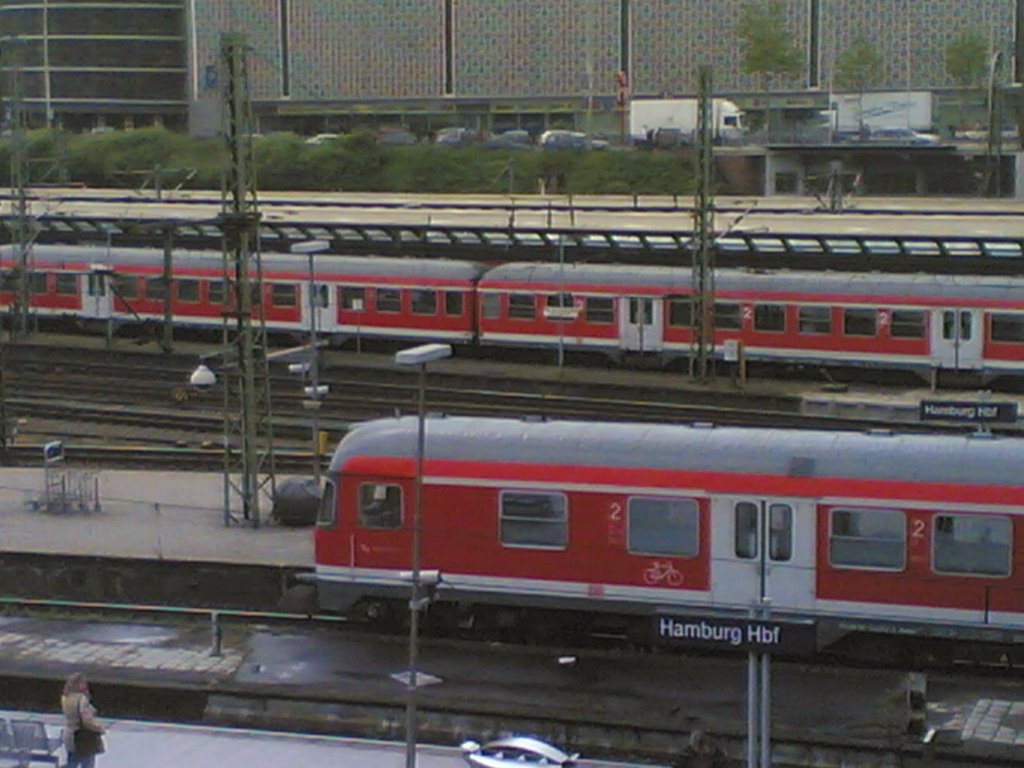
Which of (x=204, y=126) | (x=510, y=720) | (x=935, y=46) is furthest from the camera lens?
(x=204, y=126)

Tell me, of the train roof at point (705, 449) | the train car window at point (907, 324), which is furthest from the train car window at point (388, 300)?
the train roof at point (705, 449)

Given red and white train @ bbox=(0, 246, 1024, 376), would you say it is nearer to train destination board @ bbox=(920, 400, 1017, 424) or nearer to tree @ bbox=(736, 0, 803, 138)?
train destination board @ bbox=(920, 400, 1017, 424)

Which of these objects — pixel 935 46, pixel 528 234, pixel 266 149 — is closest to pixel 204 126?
pixel 266 149

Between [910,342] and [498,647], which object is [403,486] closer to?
[498,647]

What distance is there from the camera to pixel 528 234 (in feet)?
147

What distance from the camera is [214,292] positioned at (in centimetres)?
4084

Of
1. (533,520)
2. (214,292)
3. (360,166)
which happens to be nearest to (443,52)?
(360,166)

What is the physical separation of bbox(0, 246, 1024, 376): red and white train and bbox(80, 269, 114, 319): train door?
0.11 ft

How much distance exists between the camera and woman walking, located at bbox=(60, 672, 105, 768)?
14133mm

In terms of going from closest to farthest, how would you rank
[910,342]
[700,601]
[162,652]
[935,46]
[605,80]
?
1. [700,601]
2. [162,652]
3. [910,342]
4. [935,46]
5. [605,80]

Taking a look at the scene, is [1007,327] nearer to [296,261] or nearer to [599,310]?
[599,310]

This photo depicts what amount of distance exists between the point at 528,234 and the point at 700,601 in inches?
1095

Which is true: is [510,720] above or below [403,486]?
below

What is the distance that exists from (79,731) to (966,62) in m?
66.5
